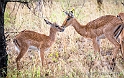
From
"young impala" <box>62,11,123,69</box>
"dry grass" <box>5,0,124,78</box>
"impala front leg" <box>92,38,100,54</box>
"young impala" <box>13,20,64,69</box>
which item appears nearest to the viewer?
"dry grass" <box>5,0,124,78</box>

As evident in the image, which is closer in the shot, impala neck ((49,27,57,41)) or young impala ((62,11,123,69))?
young impala ((62,11,123,69))

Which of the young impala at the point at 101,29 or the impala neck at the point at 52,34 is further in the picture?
the impala neck at the point at 52,34

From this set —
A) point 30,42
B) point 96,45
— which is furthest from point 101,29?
point 30,42

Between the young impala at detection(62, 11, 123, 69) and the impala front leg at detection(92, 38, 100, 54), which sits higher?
the young impala at detection(62, 11, 123, 69)

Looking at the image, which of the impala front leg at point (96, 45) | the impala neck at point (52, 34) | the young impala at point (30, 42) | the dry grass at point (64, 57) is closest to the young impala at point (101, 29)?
the impala front leg at point (96, 45)

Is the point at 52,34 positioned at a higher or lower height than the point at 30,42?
higher

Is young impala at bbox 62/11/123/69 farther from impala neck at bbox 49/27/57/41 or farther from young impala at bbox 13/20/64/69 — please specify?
young impala at bbox 13/20/64/69

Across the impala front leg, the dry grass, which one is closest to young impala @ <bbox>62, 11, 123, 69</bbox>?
the impala front leg

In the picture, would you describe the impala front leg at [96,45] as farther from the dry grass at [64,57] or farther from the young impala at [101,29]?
the dry grass at [64,57]

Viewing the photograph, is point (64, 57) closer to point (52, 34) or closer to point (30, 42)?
point (52, 34)

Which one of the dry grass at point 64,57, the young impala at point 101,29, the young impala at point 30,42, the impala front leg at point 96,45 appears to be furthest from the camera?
the impala front leg at point 96,45

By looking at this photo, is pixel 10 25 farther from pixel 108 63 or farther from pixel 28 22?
pixel 108 63

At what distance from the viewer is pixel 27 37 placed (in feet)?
21.9

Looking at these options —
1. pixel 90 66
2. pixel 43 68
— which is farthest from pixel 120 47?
pixel 43 68
